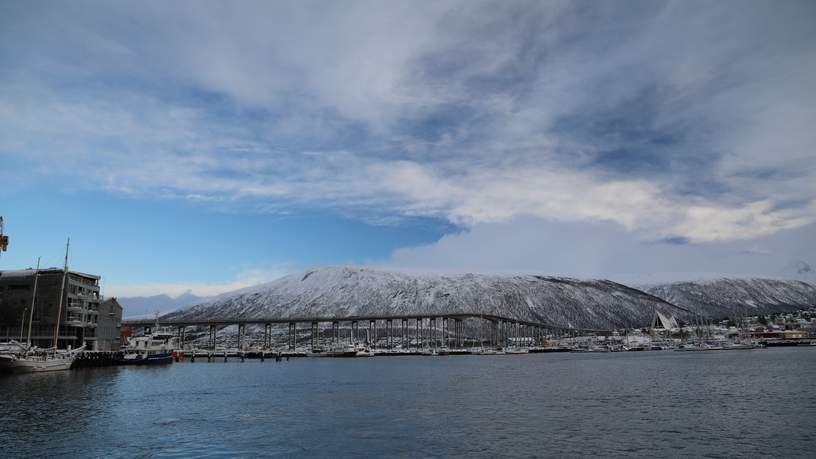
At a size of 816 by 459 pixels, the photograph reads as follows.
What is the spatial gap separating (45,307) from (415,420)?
130 meters

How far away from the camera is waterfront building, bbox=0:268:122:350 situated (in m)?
145

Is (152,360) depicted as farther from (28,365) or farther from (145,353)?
(28,365)

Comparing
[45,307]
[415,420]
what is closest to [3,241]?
[45,307]

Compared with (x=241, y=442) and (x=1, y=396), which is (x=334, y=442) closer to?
(x=241, y=442)

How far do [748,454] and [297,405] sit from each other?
153 feet

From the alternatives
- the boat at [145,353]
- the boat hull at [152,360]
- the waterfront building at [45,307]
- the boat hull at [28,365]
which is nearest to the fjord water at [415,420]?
the boat hull at [28,365]

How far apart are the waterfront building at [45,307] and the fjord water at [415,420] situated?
6360 cm

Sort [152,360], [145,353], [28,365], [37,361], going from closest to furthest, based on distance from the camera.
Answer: [28,365] < [37,361] < [152,360] < [145,353]

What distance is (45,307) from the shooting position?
14612 centimetres

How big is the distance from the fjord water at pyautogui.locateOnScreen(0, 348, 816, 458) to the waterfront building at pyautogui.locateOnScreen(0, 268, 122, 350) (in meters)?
63.6

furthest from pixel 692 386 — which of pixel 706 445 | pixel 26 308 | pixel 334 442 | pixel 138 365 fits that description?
pixel 26 308

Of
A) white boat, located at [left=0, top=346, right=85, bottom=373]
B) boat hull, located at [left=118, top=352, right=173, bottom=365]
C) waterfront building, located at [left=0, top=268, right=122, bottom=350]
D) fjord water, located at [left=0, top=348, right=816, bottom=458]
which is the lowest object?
fjord water, located at [left=0, top=348, right=816, bottom=458]

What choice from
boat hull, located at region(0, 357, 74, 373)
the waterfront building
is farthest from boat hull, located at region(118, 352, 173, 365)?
boat hull, located at region(0, 357, 74, 373)

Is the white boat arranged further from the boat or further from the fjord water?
the boat
